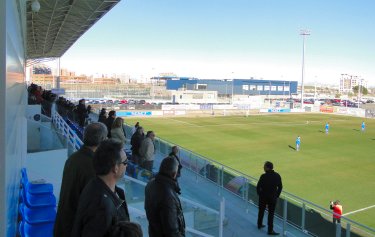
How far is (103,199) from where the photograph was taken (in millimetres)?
2211

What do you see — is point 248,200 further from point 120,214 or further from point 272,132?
point 272,132

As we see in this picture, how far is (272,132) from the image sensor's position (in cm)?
4084

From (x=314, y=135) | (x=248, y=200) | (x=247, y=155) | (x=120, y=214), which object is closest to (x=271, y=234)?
(x=248, y=200)

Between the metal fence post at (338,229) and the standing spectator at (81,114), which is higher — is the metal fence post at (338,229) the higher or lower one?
the lower one

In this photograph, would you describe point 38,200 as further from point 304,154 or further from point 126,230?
point 304,154

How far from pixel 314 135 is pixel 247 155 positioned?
48.4 feet

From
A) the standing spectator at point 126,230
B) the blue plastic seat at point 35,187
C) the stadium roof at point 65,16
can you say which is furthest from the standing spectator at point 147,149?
the stadium roof at point 65,16

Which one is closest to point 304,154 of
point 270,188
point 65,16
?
point 65,16

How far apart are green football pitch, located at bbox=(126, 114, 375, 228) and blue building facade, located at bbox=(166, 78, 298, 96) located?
51519mm

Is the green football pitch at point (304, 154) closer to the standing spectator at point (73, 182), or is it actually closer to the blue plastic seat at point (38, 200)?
the blue plastic seat at point (38, 200)

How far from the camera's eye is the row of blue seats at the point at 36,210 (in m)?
3.96

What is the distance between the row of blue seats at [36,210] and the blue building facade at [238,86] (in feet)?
301

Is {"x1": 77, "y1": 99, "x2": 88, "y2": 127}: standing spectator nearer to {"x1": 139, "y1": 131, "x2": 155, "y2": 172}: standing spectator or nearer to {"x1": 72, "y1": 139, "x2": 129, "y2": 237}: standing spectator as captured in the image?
{"x1": 139, "y1": 131, "x2": 155, "y2": 172}: standing spectator

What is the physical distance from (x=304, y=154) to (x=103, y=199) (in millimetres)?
27224
